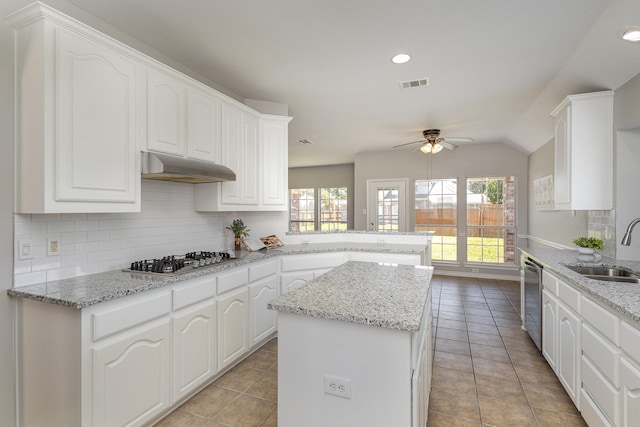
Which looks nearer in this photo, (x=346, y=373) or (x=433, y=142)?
(x=346, y=373)

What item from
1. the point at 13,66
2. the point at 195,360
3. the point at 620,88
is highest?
the point at 620,88

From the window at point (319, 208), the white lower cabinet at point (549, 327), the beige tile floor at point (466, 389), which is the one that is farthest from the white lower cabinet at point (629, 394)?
the window at point (319, 208)

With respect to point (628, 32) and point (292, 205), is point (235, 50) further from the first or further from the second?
point (292, 205)

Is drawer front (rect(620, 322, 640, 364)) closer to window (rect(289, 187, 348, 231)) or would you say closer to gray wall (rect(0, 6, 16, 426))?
gray wall (rect(0, 6, 16, 426))

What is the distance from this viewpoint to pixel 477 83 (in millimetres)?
3209

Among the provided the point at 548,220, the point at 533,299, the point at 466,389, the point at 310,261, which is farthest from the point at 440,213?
the point at 466,389

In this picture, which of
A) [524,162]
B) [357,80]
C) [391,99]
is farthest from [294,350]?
Result: [524,162]

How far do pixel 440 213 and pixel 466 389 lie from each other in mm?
4503

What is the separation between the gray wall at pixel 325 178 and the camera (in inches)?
316

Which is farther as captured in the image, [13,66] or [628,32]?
[628,32]

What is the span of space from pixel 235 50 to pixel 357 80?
1233mm

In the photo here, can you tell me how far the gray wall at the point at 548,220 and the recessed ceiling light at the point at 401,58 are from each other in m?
2.40

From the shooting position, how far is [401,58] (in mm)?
2670

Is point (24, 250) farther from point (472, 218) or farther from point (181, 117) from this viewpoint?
point (472, 218)
